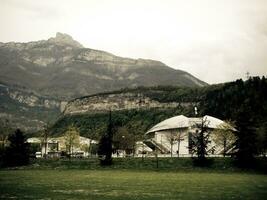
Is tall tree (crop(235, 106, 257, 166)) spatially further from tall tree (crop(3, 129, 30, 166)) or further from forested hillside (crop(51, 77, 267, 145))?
forested hillside (crop(51, 77, 267, 145))

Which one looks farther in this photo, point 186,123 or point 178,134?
point 186,123

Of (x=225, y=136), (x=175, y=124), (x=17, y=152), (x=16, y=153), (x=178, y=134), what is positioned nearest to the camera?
(x=16, y=153)

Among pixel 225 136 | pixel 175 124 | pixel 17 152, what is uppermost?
pixel 175 124

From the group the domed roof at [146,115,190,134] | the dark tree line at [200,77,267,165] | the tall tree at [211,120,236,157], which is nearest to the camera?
the dark tree line at [200,77,267,165]

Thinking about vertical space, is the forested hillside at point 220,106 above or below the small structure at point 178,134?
above

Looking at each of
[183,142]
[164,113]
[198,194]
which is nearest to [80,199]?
[198,194]

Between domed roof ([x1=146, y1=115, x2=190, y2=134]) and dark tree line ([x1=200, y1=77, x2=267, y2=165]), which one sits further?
domed roof ([x1=146, y1=115, x2=190, y2=134])

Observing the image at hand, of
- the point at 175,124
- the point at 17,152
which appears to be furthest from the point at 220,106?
the point at 17,152

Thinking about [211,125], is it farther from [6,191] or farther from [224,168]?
[6,191]

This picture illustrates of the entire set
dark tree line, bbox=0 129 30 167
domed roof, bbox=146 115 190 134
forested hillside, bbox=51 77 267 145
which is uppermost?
forested hillside, bbox=51 77 267 145

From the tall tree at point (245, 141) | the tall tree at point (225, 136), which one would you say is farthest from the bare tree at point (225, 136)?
the tall tree at point (245, 141)

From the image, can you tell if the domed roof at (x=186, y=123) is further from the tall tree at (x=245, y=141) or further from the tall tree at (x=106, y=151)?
the tall tree at (x=106, y=151)

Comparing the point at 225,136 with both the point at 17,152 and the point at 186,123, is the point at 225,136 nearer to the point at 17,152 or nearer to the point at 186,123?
the point at 186,123

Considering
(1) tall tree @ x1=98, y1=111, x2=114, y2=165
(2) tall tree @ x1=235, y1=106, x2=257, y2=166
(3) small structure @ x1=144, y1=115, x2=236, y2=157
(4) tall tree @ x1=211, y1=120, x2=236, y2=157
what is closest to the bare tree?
(4) tall tree @ x1=211, y1=120, x2=236, y2=157
